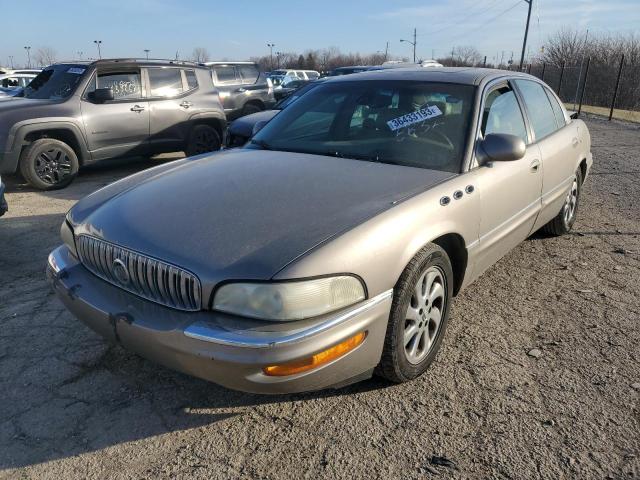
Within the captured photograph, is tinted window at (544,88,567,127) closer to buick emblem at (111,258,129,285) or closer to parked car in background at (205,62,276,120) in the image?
buick emblem at (111,258,129,285)

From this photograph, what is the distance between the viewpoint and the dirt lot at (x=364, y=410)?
225 cm

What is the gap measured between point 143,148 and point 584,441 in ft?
24.0

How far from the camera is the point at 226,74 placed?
543 inches

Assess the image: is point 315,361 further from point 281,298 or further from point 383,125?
point 383,125

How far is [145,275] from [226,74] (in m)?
12.5

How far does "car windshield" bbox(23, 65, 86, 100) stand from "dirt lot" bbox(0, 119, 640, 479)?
15.2 ft

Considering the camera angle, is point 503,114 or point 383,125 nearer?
point 383,125

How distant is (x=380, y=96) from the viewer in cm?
361

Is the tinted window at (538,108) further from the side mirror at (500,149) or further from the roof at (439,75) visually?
the side mirror at (500,149)

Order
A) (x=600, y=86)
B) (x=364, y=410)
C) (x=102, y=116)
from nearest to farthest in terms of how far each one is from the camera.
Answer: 1. (x=364, y=410)
2. (x=102, y=116)
3. (x=600, y=86)

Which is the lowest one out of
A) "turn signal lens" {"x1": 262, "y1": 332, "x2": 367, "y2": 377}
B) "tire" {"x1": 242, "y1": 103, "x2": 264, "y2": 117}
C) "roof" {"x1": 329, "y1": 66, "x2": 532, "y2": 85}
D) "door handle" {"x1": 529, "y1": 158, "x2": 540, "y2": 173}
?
"tire" {"x1": 242, "y1": 103, "x2": 264, "y2": 117}

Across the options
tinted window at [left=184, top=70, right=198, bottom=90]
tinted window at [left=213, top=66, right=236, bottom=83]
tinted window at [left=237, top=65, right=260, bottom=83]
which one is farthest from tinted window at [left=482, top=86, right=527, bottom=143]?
tinted window at [left=237, top=65, right=260, bottom=83]

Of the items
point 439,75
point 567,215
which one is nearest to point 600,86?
point 567,215

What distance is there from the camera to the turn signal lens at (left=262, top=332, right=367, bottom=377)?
81.7 inches
